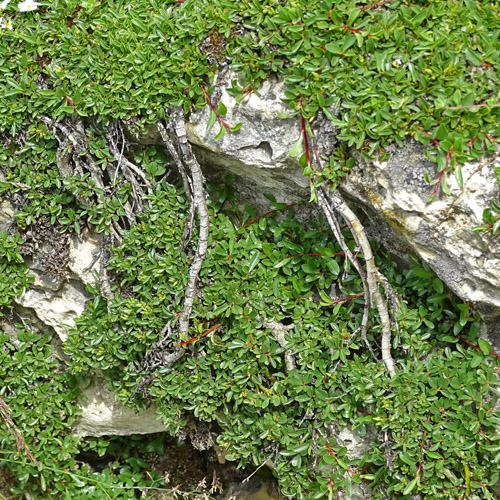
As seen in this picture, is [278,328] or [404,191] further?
[278,328]

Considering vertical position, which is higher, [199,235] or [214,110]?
[214,110]

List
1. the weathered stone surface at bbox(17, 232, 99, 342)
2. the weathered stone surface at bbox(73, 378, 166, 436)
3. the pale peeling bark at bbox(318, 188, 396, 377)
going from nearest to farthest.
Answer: the pale peeling bark at bbox(318, 188, 396, 377)
the weathered stone surface at bbox(17, 232, 99, 342)
the weathered stone surface at bbox(73, 378, 166, 436)

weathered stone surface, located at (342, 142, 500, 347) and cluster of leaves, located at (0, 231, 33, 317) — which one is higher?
weathered stone surface, located at (342, 142, 500, 347)

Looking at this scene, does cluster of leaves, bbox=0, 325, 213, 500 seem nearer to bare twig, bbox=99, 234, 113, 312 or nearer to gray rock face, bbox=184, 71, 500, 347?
bare twig, bbox=99, 234, 113, 312

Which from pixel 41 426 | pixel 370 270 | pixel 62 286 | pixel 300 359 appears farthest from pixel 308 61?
pixel 41 426

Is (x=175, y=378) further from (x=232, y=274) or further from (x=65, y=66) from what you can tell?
(x=65, y=66)

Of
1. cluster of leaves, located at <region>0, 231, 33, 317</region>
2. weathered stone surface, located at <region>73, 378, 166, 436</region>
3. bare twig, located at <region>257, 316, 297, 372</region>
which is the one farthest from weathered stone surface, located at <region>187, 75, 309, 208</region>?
weathered stone surface, located at <region>73, 378, 166, 436</region>

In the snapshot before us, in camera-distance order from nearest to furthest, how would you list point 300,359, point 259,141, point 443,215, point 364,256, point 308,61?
point 443,215 → point 308,61 → point 364,256 → point 259,141 → point 300,359

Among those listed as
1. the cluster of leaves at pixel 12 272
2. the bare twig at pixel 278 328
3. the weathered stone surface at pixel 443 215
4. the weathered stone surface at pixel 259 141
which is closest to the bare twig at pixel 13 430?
the cluster of leaves at pixel 12 272

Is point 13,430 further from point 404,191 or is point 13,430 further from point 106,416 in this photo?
point 404,191
